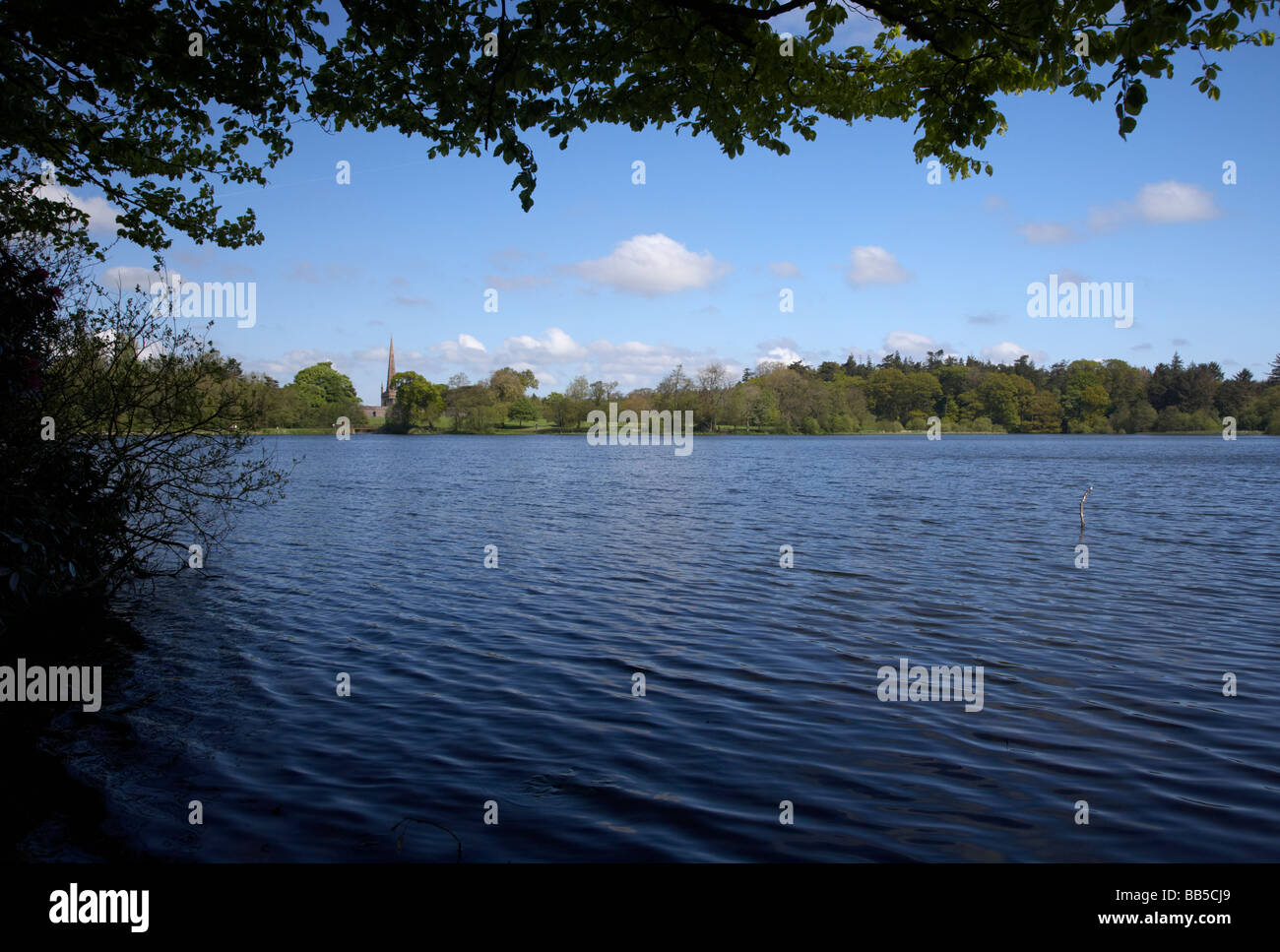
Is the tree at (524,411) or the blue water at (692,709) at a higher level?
the tree at (524,411)

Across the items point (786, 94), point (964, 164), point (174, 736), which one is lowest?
point (174, 736)

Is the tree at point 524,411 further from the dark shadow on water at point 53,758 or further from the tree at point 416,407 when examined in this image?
the dark shadow on water at point 53,758

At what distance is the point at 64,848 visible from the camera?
618 centimetres

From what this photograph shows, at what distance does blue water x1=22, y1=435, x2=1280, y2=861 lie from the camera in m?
6.67

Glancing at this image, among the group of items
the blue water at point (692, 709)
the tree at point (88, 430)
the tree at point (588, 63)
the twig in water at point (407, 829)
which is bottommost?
the twig in water at point (407, 829)

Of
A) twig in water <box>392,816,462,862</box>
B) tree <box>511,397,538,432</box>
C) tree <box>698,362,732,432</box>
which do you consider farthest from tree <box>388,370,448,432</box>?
twig in water <box>392,816,462,862</box>

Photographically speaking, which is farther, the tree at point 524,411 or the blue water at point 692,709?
the tree at point 524,411

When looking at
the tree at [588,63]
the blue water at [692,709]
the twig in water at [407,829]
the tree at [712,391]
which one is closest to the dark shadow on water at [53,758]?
the blue water at [692,709]

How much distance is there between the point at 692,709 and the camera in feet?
31.8

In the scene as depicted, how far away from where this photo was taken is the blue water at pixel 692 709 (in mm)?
6668

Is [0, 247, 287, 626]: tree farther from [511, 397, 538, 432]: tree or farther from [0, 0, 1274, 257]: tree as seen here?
[511, 397, 538, 432]: tree
